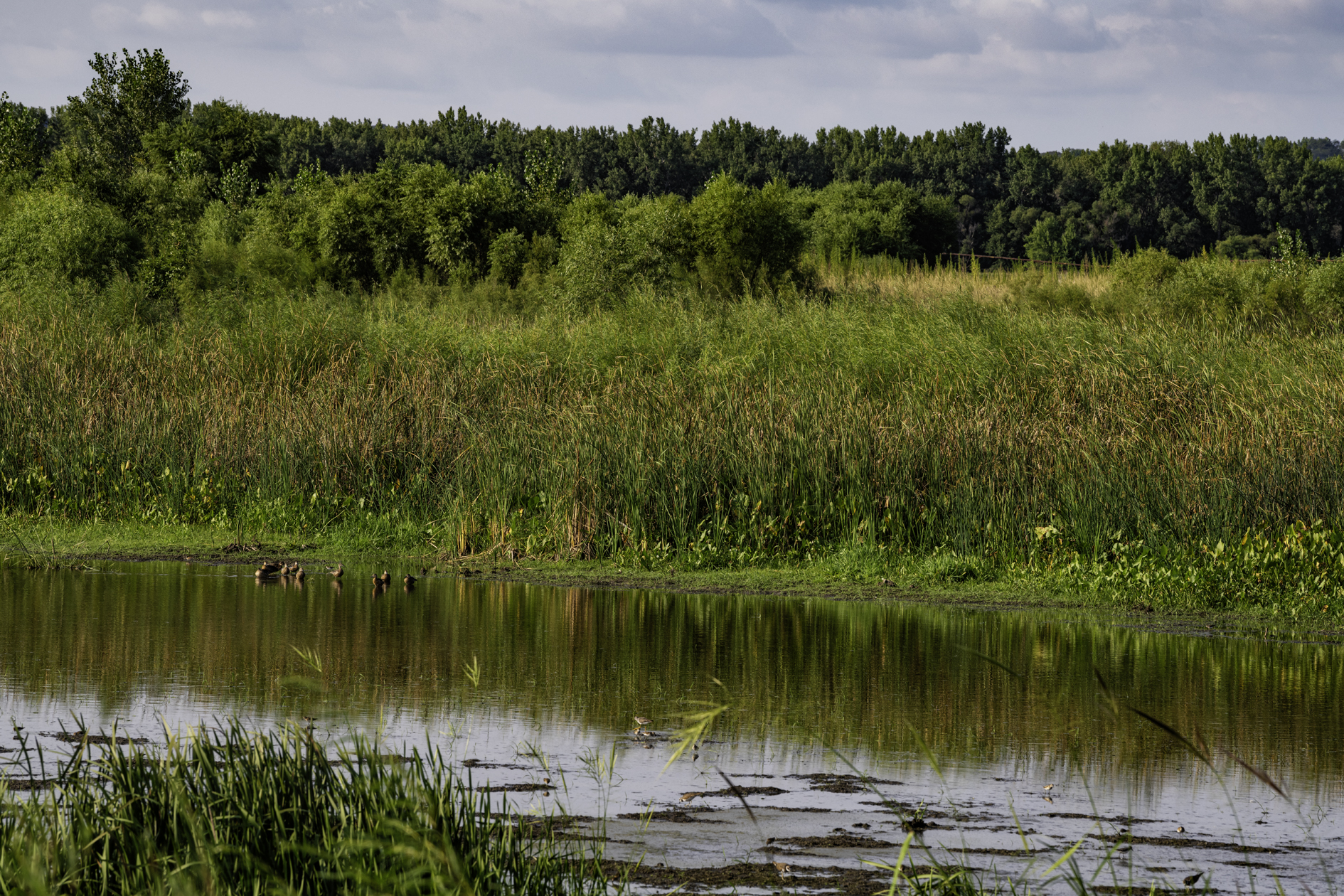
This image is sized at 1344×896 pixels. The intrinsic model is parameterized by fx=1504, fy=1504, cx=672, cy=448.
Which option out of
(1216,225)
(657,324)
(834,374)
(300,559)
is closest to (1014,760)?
(300,559)

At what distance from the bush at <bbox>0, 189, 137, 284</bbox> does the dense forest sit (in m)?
0.06

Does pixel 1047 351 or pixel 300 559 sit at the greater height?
pixel 1047 351

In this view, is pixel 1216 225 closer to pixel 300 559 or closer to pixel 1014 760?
pixel 300 559

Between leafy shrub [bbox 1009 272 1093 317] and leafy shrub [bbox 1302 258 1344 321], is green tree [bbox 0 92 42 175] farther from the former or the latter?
leafy shrub [bbox 1302 258 1344 321]

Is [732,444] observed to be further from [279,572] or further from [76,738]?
[76,738]

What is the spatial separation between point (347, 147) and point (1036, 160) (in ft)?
118

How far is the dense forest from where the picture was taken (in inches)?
1213

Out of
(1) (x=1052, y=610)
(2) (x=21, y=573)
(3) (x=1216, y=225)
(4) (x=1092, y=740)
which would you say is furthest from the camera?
(3) (x=1216, y=225)

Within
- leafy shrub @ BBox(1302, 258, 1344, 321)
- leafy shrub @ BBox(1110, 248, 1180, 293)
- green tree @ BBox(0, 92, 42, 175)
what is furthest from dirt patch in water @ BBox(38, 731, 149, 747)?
green tree @ BBox(0, 92, 42, 175)

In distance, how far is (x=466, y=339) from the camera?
19.6 metres

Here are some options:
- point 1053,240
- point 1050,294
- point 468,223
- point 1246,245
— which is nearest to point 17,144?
point 468,223

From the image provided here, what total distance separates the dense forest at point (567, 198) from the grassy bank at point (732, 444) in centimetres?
946

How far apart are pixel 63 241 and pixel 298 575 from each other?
843 inches

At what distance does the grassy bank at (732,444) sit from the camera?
11781 millimetres
